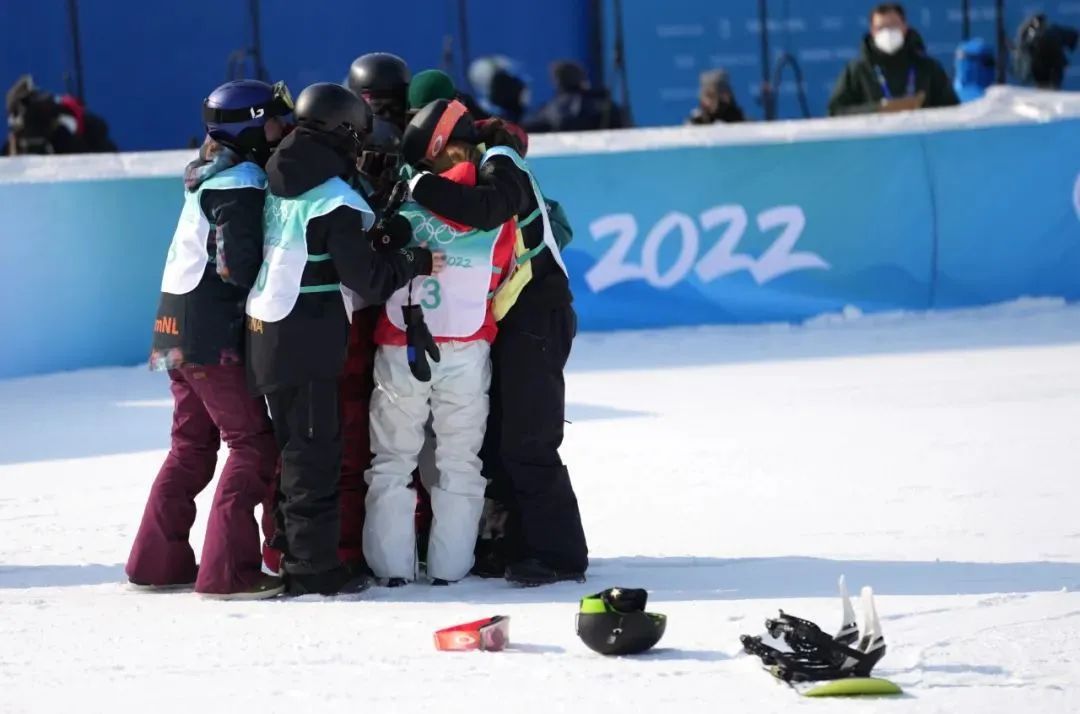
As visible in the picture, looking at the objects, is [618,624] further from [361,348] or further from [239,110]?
[239,110]

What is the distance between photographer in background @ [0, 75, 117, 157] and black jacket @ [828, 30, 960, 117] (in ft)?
17.1

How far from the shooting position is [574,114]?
13.9m

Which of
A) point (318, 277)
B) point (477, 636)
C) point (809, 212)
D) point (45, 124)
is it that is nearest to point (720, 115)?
point (809, 212)

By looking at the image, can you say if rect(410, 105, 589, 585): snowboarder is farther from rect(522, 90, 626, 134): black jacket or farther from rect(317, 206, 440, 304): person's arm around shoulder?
rect(522, 90, 626, 134): black jacket

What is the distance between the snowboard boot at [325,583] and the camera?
6.09m

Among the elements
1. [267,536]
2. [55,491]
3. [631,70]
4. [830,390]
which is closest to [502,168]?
[267,536]

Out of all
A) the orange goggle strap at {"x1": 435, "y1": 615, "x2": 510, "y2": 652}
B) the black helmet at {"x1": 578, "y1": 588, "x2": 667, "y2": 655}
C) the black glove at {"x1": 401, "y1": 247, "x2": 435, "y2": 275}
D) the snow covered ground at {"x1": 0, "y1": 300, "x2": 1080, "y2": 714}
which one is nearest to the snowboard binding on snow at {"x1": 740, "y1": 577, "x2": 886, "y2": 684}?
the snow covered ground at {"x1": 0, "y1": 300, "x2": 1080, "y2": 714}

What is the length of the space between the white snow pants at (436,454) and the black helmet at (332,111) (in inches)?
28.1

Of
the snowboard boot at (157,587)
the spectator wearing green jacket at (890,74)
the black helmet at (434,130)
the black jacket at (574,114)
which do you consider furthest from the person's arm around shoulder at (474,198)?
the black jacket at (574,114)

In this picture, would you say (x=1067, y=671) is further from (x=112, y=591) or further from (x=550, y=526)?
(x=112, y=591)

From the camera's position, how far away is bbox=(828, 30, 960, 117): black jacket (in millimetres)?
13172

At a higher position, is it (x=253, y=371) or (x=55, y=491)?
(x=253, y=371)

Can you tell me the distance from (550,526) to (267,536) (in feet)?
3.11

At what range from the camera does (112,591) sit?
6.35 metres
